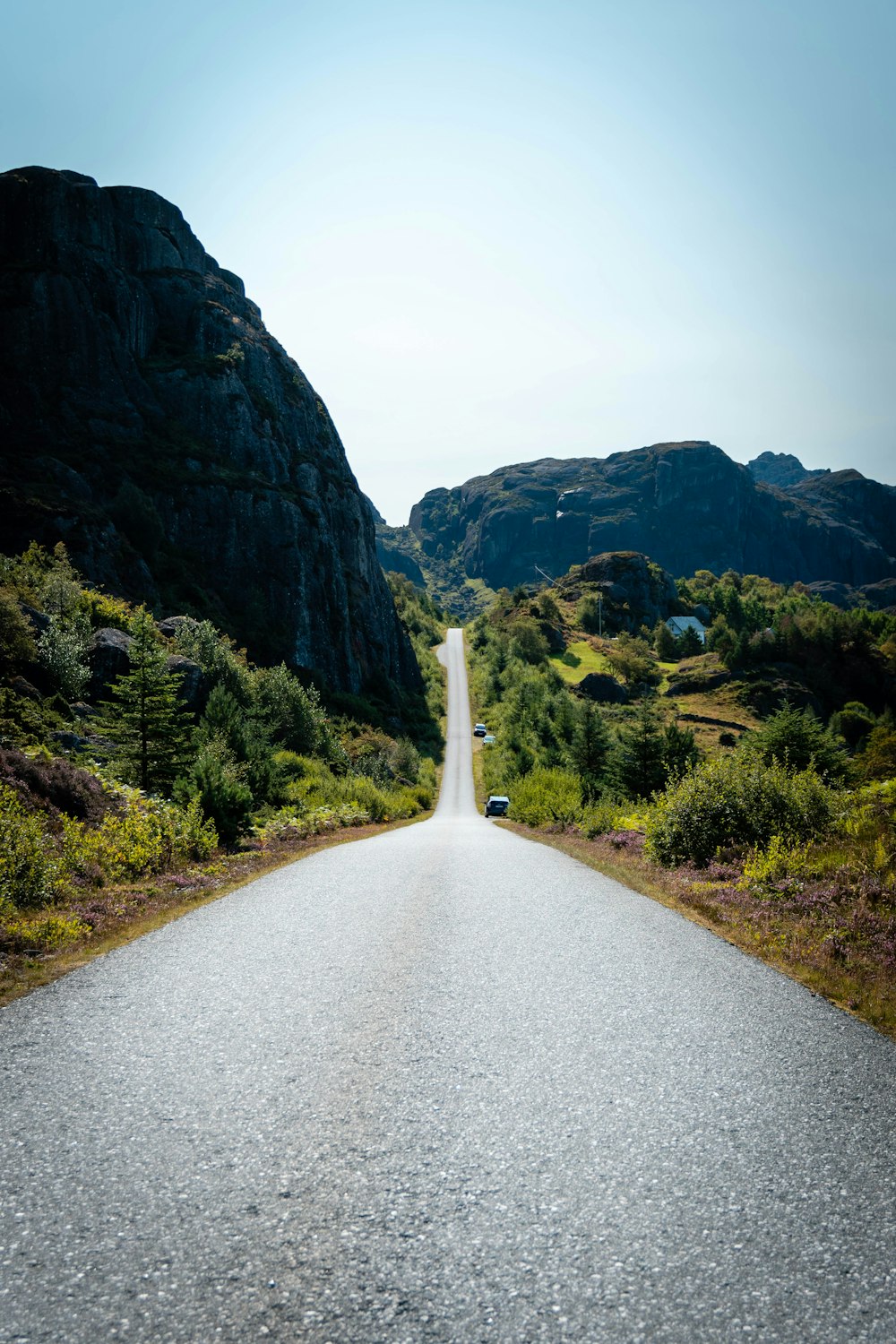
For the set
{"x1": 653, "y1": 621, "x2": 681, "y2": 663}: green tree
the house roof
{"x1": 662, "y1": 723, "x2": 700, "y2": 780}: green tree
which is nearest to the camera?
{"x1": 662, "y1": 723, "x2": 700, "y2": 780}: green tree

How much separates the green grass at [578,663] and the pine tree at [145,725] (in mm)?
87478

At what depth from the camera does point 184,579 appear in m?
51.5

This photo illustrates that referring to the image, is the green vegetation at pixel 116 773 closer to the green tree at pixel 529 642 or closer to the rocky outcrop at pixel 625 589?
the green tree at pixel 529 642

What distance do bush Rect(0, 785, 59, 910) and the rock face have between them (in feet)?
107

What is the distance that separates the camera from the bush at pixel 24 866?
890 centimetres

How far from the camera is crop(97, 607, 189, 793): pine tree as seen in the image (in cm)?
1603

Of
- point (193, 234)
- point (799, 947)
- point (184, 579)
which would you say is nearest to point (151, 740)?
point (799, 947)

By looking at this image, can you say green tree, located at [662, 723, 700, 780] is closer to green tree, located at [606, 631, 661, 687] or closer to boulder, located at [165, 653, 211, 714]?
boulder, located at [165, 653, 211, 714]

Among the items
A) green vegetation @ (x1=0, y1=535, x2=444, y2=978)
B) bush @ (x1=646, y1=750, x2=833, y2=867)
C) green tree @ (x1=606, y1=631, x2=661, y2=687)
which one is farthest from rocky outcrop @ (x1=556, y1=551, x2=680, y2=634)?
bush @ (x1=646, y1=750, x2=833, y2=867)

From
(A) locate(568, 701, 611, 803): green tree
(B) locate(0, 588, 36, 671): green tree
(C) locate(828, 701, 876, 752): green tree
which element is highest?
(B) locate(0, 588, 36, 671): green tree

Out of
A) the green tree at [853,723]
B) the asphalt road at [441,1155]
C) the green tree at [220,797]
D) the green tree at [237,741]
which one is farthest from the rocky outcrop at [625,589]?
the asphalt road at [441,1155]

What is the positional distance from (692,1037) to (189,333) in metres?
83.3

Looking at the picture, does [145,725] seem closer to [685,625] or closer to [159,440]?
[159,440]

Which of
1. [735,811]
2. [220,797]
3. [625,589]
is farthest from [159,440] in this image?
[625,589]
